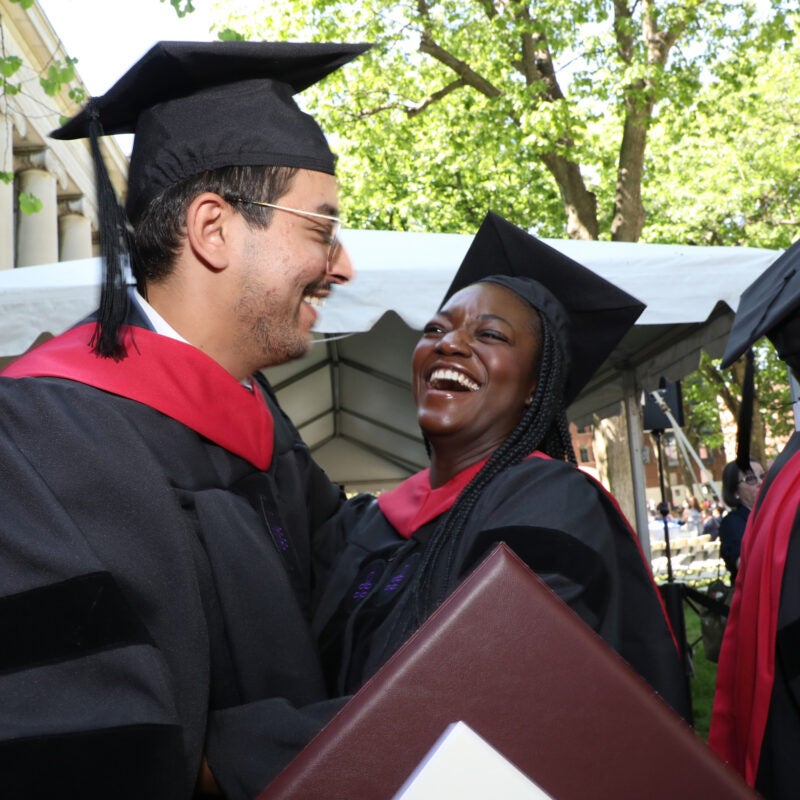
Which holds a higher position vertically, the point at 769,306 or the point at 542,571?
the point at 769,306

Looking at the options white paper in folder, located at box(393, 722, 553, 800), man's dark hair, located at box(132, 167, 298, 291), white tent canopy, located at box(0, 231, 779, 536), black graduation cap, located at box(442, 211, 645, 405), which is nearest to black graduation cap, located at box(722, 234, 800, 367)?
black graduation cap, located at box(442, 211, 645, 405)

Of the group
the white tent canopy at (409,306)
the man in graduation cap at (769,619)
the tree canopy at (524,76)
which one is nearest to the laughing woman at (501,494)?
the man in graduation cap at (769,619)

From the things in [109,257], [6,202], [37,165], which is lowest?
[6,202]

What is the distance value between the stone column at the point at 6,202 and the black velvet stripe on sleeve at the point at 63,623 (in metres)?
13.9

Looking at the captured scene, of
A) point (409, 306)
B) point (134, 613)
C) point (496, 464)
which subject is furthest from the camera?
point (409, 306)

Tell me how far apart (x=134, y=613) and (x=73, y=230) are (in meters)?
19.3

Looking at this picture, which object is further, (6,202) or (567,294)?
(6,202)

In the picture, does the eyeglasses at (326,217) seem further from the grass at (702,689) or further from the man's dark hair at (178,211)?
the grass at (702,689)

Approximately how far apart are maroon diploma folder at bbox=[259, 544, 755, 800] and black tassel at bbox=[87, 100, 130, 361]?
0.85 metres

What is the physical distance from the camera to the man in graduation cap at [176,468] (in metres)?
1.28

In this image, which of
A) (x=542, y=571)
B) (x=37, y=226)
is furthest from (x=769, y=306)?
(x=37, y=226)

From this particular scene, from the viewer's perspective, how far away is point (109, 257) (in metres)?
1.79

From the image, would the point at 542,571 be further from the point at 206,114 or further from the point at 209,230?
the point at 206,114

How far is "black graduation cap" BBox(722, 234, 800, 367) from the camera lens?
246cm
